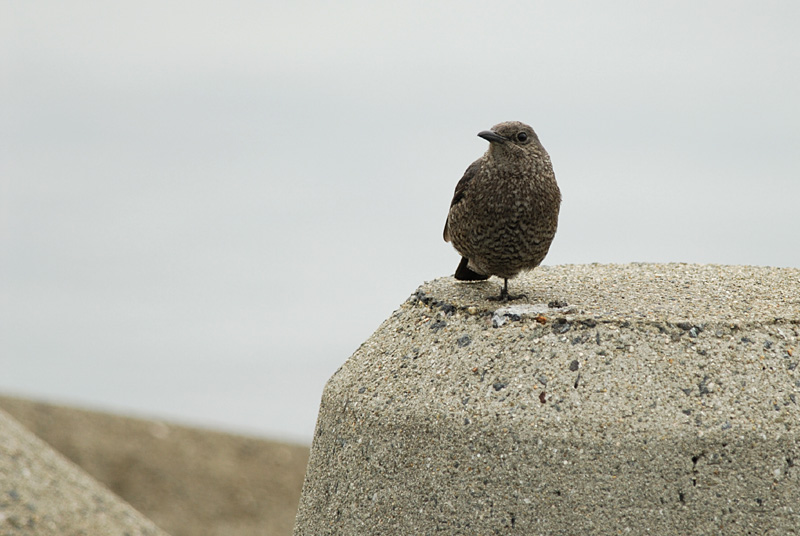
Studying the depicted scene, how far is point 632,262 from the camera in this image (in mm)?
5137

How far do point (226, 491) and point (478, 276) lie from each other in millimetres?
5129

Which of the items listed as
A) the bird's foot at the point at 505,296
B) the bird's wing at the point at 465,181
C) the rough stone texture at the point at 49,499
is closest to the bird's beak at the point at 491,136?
the bird's wing at the point at 465,181

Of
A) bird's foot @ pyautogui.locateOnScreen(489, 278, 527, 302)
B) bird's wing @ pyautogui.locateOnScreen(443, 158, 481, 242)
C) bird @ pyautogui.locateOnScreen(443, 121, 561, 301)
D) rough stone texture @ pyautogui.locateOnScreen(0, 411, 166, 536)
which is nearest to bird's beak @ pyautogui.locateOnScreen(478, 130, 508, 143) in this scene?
bird @ pyautogui.locateOnScreen(443, 121, 561, 301)

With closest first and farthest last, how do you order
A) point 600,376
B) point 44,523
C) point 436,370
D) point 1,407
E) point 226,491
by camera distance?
point 600,376 → point 436,370 → point 44,523 → point 226,491 → point 1,407

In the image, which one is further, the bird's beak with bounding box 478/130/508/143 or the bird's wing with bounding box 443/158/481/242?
the bird's wing with bounding box 443/158/481/242

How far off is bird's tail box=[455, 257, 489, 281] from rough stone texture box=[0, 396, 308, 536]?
4582 millimetres

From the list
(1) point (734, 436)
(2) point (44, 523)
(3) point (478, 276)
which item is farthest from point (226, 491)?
(1) point (734, 436)

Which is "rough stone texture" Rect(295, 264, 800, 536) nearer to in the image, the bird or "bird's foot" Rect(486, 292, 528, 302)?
"bird's foot" Rect(486, 292, 528, 302)

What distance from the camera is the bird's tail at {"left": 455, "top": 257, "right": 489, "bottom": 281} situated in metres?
4.54

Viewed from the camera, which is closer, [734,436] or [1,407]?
[734,436]

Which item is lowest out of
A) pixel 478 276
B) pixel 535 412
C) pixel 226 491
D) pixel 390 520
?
pixel 226 491

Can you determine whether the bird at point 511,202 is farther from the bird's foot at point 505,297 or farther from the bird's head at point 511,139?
the bird's foot at point 505,297

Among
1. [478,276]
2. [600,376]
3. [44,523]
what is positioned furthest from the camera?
[44,523]

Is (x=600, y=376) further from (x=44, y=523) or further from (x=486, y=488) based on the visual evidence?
(x=44, y=523)
